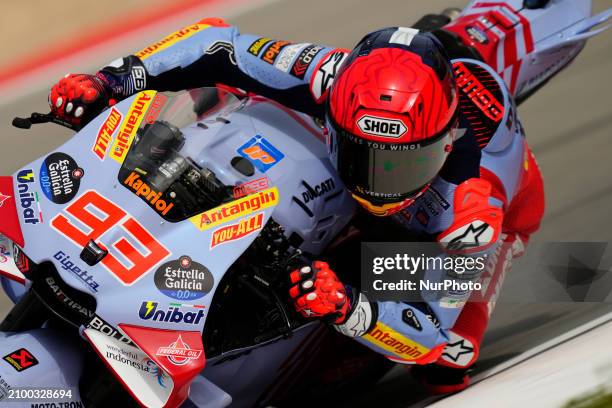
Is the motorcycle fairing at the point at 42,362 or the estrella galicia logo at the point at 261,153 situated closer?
the motorcycle fairing at the point at 42,362

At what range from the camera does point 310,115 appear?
4.52 metres

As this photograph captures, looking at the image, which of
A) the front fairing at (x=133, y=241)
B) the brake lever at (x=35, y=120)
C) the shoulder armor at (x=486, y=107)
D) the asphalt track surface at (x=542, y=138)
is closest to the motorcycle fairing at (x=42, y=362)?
the front fairing at (x=133, y=241)

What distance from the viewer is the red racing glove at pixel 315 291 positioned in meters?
3.60

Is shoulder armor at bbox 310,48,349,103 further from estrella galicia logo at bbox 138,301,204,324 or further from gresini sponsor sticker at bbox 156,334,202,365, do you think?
gresini sponsor sticker at bbox 156,334,202,365

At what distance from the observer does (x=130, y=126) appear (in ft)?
12.1

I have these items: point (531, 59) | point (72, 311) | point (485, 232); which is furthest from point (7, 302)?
point (531, 59)

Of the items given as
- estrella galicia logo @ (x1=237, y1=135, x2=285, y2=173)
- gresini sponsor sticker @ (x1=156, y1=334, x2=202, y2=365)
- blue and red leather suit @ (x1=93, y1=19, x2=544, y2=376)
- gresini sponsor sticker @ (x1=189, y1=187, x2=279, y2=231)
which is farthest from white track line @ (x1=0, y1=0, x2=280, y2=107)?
gresini sponsor sticker @ (x1=156, y1=334, x2=202, y2=365)

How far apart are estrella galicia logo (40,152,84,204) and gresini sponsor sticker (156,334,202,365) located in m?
0.71

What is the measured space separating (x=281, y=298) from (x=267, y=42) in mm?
1582

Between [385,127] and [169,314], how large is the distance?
1.12 metres

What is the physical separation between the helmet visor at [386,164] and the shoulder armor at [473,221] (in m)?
0.26

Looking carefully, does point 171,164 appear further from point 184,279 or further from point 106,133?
point 184,279

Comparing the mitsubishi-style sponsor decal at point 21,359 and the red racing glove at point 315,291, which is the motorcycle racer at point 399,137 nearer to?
the red racing glove at point 315,291

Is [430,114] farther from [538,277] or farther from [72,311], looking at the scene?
[538,277]
